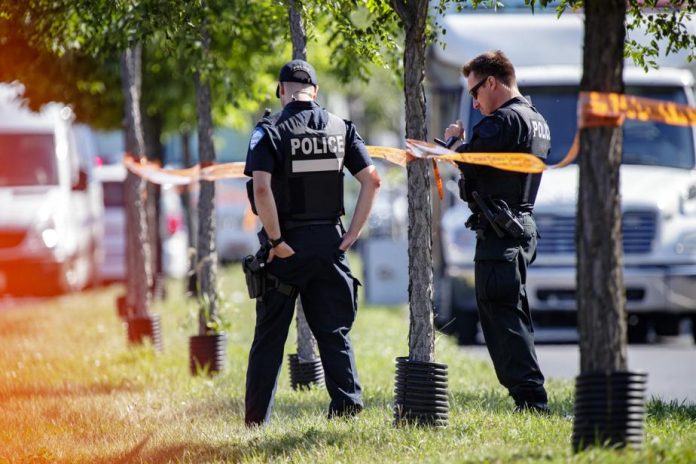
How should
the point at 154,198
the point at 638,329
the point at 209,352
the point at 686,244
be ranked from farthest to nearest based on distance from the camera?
the point at 154,198 → the point at 638,329 → the point at 686,244 → the point at 209,352

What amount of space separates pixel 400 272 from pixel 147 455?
38.0 ft

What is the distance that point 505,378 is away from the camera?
7.58 m

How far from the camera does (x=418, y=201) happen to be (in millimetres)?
7043

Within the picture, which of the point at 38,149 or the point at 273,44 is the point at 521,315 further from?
the point at 38,149

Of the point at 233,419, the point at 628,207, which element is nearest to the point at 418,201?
the point at 233,419

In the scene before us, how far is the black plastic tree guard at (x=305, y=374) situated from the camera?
8.85 metres

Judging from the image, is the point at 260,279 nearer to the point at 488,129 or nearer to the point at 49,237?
the point at 488,129

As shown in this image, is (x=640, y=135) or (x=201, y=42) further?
(x=640, y=135)

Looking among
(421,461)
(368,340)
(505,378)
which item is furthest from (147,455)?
(368,340)

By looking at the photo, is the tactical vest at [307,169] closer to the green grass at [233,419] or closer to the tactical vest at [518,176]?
the tactical vest at [518,176]

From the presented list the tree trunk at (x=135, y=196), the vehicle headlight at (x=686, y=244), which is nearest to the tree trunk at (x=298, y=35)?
the tree trunk at (x=135, y=196)

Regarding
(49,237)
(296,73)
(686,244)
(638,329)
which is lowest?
(638,329)

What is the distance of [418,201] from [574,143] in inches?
44.6

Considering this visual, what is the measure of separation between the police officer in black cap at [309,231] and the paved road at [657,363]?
3267 mm
